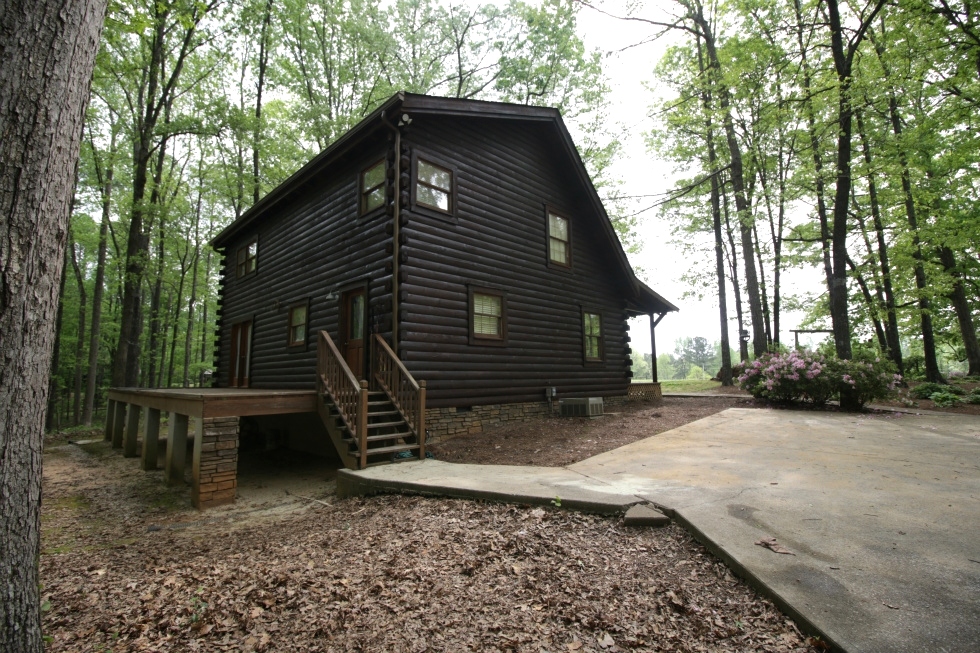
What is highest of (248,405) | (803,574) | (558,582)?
(248,405)

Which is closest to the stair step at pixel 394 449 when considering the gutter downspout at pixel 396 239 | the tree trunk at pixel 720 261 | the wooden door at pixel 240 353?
the gutter downspout at pixel 396 239

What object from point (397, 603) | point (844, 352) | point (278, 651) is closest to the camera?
point (278, 651)

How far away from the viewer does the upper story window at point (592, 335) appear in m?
11.9

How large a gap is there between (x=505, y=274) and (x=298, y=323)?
5.15 meters

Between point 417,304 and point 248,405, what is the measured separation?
3.08 meters

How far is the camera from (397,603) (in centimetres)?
276

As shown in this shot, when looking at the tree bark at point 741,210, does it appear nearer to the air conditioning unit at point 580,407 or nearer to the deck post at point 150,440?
the air conditioning unit at point 580,407

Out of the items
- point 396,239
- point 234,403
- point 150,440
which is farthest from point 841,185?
point 150,440

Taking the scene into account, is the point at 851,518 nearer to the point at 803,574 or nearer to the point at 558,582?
the point at 803,574

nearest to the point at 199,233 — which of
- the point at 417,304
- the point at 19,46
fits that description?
the point at 417,304

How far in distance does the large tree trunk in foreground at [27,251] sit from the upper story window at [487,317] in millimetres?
6977

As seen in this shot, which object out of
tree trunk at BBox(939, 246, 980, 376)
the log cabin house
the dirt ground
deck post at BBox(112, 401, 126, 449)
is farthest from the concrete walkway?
tree trunk at BBox(939, 246, 980, 376)

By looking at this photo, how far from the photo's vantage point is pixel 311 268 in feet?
33.8

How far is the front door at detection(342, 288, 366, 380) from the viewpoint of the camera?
861 centimetres
